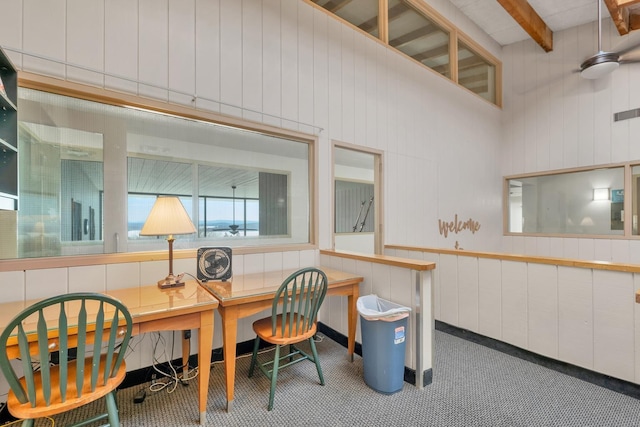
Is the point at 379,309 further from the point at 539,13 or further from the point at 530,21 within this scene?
the point at 539,13

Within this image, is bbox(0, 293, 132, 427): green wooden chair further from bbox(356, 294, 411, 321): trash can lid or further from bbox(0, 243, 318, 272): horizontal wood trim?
bbox(356, 294, 411, 321): trash can lid

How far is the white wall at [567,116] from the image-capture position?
14.3 ft

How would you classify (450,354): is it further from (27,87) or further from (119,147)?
(27,87)

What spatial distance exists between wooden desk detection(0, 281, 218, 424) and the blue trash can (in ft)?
3.40

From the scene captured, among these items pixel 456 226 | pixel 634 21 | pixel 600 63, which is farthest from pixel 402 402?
pixel 634 21

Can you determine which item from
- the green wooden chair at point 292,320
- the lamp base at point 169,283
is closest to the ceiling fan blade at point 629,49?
the green wooden chair at point 292,320

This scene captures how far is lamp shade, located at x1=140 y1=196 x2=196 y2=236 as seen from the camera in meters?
1.92

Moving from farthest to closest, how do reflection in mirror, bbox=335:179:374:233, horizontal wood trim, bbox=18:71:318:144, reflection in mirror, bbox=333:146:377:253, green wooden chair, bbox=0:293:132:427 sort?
1. reflection in mirror, bbox=335:179:374:233
2. reflection in mirror, bbox=333:146:377:253
3. horizontal wood trim, bbox=18:71:318:144
4. green wooden chair, bbox=0:293:132:427

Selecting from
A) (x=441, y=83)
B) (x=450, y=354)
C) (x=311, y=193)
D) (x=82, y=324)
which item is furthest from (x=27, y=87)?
(x=441, y=83)

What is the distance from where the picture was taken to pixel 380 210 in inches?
144

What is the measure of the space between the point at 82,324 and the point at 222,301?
2.21 feet

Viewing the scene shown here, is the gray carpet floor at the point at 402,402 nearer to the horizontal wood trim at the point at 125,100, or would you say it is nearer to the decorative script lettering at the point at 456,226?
the horizontal wood trim at the point at 125,100

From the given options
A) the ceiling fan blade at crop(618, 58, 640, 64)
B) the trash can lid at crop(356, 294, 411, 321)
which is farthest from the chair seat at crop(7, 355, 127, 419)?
the ceiling fan blade at crop(618, 58, 640, 64)

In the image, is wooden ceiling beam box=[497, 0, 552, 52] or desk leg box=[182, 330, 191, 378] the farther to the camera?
wooden ceiling beam box=[497, 0, 552, 52]
